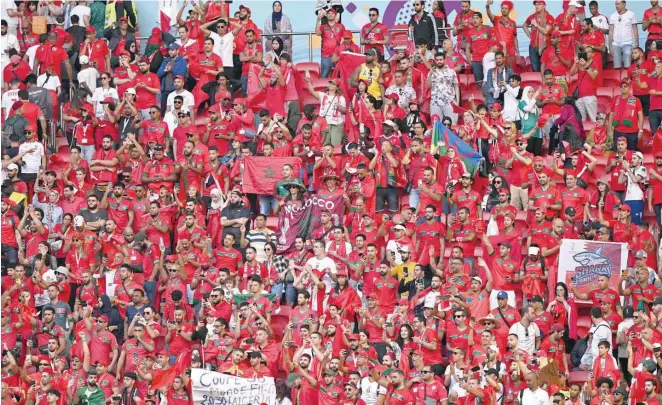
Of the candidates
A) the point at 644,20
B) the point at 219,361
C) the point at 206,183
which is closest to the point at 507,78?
the point at 644,20

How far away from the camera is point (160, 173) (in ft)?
97.7

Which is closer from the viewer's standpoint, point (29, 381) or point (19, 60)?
point (29, 381)

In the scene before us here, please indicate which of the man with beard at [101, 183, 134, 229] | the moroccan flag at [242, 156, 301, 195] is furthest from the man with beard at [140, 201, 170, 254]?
the moroccan flag at [242, 156, 301, 195]

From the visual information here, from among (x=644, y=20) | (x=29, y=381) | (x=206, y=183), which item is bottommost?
(x=29, y=381)

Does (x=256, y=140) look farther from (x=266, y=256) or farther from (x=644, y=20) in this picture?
(x=644, y=20)

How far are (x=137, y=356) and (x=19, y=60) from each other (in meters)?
7.53

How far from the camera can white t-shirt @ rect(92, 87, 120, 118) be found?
104 feet

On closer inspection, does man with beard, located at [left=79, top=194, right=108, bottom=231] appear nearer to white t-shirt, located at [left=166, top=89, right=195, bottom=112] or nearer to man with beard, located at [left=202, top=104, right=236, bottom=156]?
man with beard, located at [left=202, top=104, right=236, bottom=156]

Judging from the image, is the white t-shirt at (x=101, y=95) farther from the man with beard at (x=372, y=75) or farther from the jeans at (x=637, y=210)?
the jeans at (x=637, y=210)

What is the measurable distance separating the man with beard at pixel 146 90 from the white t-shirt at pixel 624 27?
719 centimetres

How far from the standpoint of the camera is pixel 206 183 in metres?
29.6

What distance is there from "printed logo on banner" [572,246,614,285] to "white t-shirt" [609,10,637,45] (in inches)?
187

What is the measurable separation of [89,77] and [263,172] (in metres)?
4.47

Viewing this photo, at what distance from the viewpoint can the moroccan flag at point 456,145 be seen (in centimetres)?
2889
